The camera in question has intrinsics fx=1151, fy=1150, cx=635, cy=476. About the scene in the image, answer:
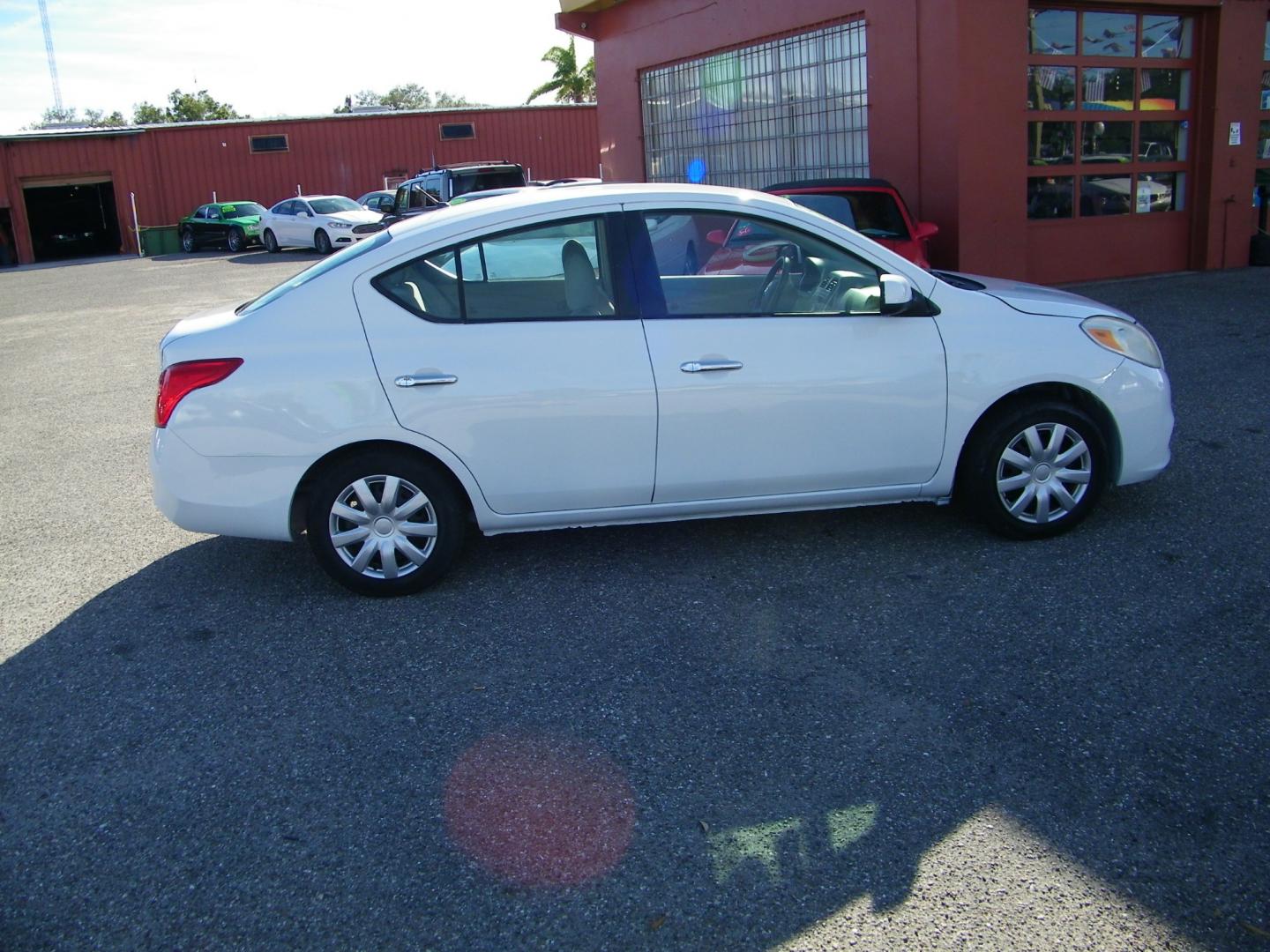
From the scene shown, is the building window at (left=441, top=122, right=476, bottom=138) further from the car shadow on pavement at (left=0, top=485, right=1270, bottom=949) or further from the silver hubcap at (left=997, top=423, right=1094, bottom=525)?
the silver hubcap at (left=997, top=423, right=1094, bottom=525)

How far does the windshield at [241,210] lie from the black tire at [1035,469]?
31.8 metres

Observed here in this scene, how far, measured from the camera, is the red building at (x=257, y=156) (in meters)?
37.3

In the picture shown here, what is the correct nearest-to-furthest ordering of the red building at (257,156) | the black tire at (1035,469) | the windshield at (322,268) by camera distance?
1. the windshield at (322,268)
2. the black tire at (1035,469)
3. the red building at (257,156)

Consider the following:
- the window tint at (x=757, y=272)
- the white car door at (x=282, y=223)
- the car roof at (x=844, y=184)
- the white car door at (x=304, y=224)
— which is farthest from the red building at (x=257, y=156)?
the window tint at (x=757, y=272)

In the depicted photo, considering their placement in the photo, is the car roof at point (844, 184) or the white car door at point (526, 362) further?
the car roof at point (844, 184)

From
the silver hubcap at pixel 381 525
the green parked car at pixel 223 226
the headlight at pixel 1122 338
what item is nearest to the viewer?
the silver hubcap at pixel 381 525

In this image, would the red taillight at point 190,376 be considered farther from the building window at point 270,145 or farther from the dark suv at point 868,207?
the building window at point 270,145

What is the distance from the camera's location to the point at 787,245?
5074 millimetres

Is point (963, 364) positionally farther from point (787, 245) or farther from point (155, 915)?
point (155, 915)

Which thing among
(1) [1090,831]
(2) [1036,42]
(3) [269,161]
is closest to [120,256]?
(3) [269,161]

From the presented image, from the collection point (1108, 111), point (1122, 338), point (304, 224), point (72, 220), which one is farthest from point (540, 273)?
point (72, 220)

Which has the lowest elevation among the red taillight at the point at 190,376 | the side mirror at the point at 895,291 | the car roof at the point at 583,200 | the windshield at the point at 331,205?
the red taillight at the point at 190,376

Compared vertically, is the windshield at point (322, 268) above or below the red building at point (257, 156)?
below

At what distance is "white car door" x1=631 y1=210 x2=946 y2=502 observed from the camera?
15.8 ft
